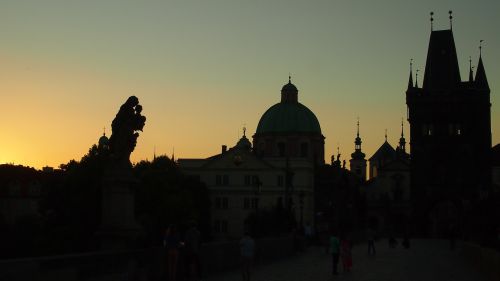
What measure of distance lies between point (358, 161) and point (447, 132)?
81500 millimetres

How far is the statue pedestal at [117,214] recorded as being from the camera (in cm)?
2152

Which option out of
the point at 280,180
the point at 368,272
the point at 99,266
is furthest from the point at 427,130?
the point at 99,266

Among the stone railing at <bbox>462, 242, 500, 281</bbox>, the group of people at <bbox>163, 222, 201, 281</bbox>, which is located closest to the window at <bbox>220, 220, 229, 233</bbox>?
the stone railing at <bbox>462, 242, 500, 281</bbox>

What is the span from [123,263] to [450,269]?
17.9m

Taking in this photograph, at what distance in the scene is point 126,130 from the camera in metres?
22.4

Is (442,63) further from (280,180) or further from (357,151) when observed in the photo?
(357,151)

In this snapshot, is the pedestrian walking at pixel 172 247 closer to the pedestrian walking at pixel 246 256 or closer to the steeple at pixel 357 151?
the pedestrian walking at pixel 246 256

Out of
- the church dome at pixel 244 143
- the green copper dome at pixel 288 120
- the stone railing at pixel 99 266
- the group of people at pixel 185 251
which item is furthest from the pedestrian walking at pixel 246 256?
the church dome at pixel 244 143

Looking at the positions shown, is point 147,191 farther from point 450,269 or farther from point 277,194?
point 450,269

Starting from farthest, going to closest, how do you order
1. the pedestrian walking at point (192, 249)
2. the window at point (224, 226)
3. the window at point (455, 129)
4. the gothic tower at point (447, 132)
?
the window at point (224, 226), the window at point (455, 129), the gothic tower at point (447, 132), the pedestrian walking at point (192, 249)

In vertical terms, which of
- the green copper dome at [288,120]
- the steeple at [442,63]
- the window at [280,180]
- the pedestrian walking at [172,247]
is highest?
the steeple at [442,63]

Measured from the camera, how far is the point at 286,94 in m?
130

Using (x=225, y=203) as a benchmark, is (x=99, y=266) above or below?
below

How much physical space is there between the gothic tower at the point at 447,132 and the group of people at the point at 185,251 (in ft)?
274
